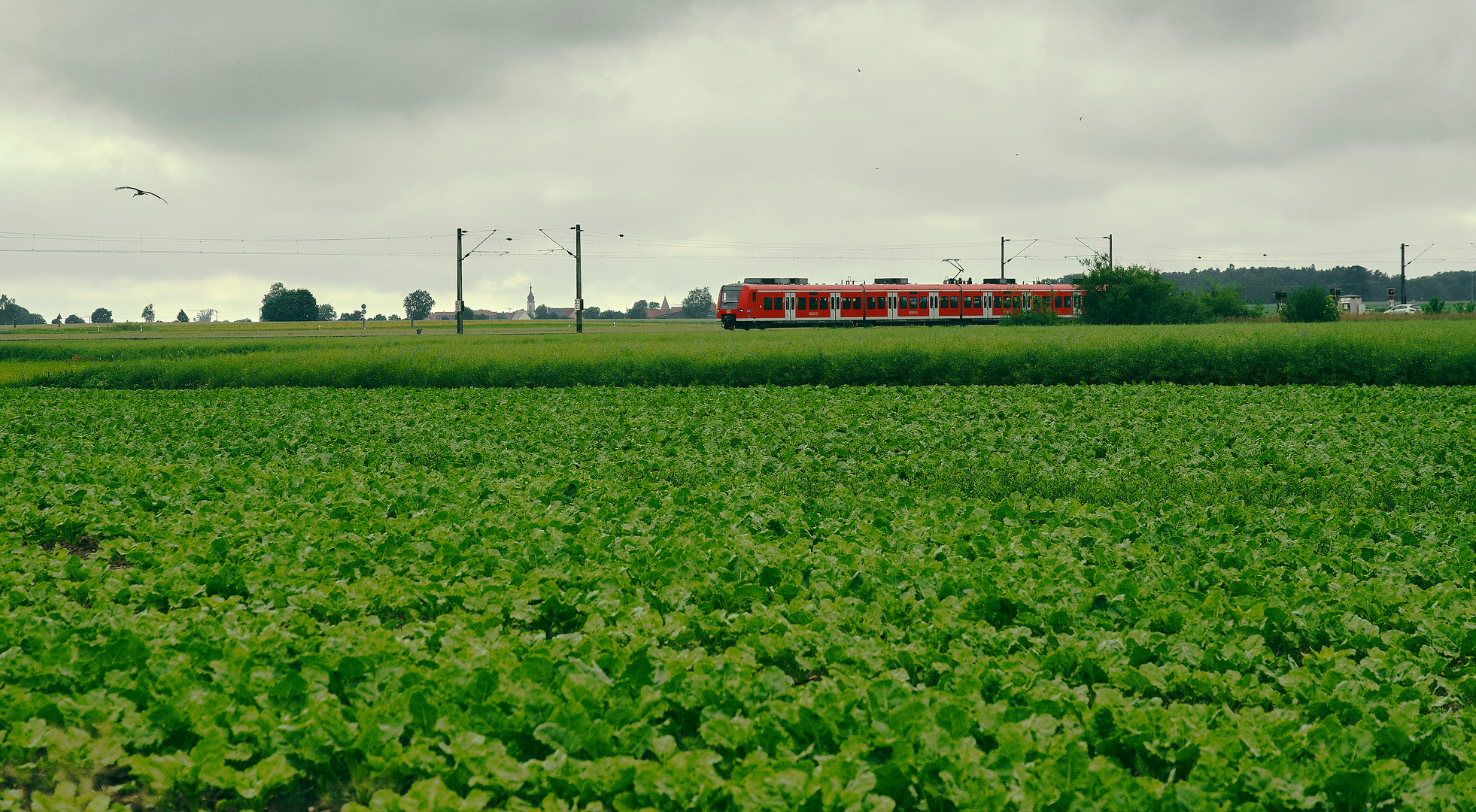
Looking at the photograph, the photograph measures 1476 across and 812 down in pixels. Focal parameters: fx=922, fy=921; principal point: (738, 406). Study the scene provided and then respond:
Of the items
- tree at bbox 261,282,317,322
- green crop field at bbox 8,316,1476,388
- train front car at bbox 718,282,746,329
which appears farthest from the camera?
tree at bbox 261,282,317,322

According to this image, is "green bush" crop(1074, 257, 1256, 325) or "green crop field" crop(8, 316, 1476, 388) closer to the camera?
"green crop field" crop(8, 316, 1476, 388)

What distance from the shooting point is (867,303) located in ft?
154

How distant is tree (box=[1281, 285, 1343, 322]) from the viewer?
52.8 m

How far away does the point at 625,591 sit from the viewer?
5.72 meters

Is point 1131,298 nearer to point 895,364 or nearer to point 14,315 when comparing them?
→ point 895,364

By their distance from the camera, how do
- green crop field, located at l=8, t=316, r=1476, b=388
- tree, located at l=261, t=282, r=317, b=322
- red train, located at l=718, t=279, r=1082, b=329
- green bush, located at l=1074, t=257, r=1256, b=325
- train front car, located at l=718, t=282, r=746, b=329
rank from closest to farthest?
green crop field, located at l=8, t=316, r=1476, b=388
red train, located at l=718, t=279, r=1082, b=329
train front car, located at l=718, t=282, r=746, b=329
green bush, located at l=1074, t=257, r=1256, b=325
tree, located at l=261, t=282, r=317, b=322

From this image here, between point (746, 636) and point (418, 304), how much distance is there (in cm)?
15495

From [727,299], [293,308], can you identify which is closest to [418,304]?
[293,308]

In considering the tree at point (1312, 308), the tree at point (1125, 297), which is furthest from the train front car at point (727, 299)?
the tree at point (1312, 308)

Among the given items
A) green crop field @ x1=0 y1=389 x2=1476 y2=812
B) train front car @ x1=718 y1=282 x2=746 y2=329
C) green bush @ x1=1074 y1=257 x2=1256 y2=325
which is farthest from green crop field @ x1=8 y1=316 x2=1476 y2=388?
green bush @ x1=1074 y1=257 x2=1256 y2=325

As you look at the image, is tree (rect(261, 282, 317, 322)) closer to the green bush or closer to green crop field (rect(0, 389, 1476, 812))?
the green bush

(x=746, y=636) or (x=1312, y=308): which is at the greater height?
(x=1312, y=308)

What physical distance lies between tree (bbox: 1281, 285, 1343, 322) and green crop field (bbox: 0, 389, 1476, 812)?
4893 cm

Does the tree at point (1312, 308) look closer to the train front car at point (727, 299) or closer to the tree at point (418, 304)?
the train front car at point (727, 299)
